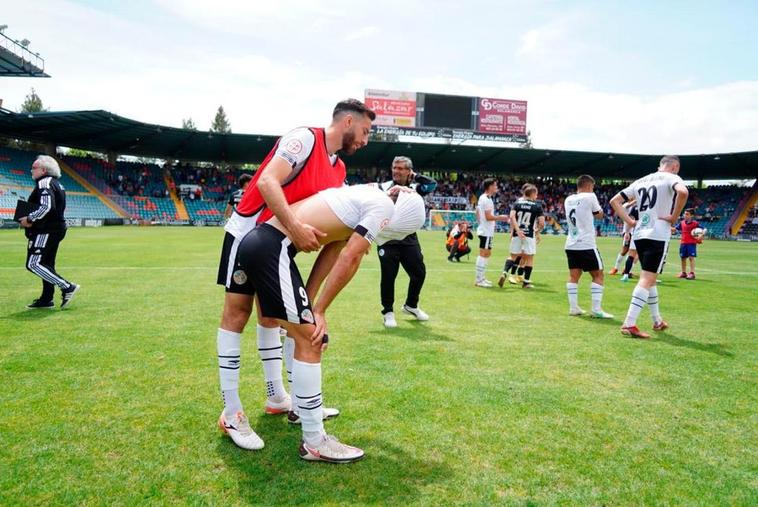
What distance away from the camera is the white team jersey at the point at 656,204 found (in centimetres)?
671

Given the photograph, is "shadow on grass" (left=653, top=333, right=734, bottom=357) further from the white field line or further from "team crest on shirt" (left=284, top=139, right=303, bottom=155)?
the white field line

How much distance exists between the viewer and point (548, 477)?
283 centimetres

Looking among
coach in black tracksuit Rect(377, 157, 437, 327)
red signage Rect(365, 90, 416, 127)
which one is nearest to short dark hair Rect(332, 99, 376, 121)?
coach in black tracksuit Rect(377, 157, 437, 327)

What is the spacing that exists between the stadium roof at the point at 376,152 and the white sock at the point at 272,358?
40.3 meters

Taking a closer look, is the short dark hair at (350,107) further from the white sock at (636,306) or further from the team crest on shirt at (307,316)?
the white sock at (636,306)

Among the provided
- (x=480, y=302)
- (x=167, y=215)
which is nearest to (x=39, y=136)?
(x=167, y=215)

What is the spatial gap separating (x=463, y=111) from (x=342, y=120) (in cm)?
5113

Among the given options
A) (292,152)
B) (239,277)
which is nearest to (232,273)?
(239,277)

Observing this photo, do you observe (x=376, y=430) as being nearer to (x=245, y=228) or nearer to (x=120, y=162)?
(x=245, y=228)

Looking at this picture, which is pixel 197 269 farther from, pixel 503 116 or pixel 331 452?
pixel 503 116

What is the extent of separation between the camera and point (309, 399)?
3.01 m

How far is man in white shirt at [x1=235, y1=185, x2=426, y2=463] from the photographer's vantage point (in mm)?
2881

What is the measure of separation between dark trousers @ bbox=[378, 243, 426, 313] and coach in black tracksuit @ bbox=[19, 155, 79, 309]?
496 centimetres

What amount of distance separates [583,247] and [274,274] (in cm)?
666
